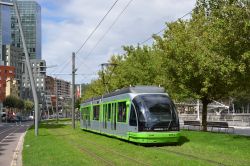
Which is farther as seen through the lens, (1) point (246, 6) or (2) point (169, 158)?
(1) point (246, 6)

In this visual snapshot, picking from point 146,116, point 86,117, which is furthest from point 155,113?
point 86,117

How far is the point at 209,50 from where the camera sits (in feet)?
75.3

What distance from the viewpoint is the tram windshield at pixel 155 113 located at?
22.5m

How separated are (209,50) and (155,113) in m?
3.87

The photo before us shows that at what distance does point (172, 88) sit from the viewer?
32.9 m

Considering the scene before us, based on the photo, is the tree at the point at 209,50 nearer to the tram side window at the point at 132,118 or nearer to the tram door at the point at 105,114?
the tram side window at the point at 132,118

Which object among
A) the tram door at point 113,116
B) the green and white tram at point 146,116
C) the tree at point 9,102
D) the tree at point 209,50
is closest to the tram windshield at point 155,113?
the green and white tram at point 146,116

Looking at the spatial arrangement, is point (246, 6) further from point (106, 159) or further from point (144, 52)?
point (144, 52)

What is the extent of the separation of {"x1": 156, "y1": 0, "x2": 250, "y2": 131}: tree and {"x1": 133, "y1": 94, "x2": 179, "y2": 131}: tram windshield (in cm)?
278

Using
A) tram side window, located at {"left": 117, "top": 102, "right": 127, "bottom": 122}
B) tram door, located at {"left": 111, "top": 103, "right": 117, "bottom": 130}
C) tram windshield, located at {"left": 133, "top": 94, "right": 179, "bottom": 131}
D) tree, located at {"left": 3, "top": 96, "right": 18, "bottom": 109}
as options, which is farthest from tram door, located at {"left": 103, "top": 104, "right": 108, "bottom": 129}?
tree, located at {"left": 3, "top": 96, "right": 18, "bottom": 109}

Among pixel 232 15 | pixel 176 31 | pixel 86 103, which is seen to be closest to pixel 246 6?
pixel 232 15

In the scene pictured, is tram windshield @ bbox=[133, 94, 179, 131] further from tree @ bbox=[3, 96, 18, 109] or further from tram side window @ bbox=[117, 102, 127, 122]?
tree @ bbox=[3, 96, 18, 109]

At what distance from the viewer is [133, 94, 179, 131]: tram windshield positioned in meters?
22.5

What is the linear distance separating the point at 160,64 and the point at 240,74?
1094 centimetres
